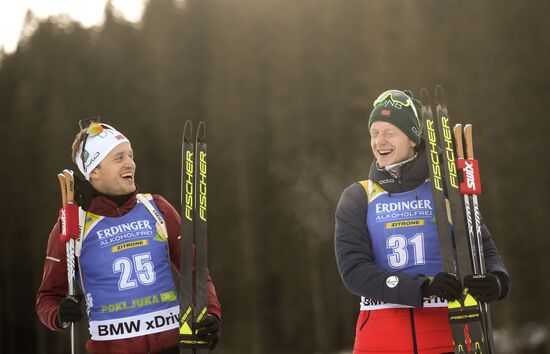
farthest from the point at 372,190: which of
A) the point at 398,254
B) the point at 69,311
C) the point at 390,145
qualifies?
the point at 69,311

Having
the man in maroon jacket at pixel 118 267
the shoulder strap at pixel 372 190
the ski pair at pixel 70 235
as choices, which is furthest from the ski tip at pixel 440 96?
the ski pair at pixel 70 235

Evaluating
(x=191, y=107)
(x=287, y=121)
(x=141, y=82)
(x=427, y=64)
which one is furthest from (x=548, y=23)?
(x=141, y=82)

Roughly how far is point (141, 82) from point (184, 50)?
2167 mm

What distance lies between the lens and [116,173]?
172 inches

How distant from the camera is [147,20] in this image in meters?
29.5

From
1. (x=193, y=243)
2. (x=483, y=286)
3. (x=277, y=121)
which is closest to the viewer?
(x=483, y=286)

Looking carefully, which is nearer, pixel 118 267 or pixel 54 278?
pixel 118 267

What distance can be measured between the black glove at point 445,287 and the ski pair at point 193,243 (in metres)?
1.32

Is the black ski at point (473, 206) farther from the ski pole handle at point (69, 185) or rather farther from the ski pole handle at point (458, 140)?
the ski pole handle at point (69, 185)

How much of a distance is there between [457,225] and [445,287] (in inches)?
17.8

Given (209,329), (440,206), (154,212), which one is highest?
(154,212)

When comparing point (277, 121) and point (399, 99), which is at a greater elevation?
point (277, 121)

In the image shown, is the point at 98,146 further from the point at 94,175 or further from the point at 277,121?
the point at 277,121

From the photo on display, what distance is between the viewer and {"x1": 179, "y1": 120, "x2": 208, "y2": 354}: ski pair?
3977 millimetres
